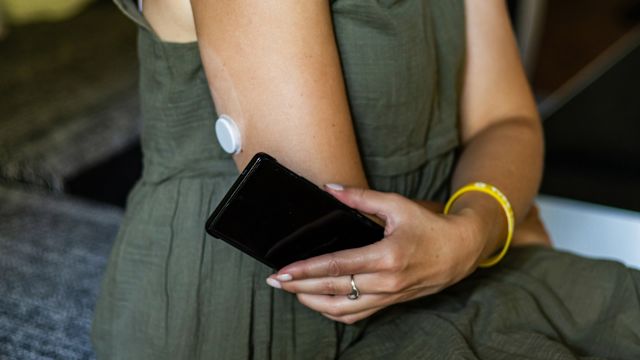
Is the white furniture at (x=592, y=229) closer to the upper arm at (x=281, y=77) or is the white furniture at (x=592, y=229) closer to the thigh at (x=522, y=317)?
the thigh at (x=522, y=317)

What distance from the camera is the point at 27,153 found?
1.66 metres

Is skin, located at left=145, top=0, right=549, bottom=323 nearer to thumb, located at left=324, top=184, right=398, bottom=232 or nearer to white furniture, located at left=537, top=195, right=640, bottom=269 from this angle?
thumb, located at left=324, top=184, right=398, bottom=232

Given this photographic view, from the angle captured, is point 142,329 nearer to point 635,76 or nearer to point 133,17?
point 133,17

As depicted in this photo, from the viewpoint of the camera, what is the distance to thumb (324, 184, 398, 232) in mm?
654

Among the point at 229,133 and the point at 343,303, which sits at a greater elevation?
the point at 229,133

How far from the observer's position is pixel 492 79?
0.92m

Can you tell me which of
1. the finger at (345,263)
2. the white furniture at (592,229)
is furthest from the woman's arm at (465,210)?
the white furniture at (592,229)

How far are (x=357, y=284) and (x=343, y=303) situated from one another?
0.09ft

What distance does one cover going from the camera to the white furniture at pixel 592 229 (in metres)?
1.55

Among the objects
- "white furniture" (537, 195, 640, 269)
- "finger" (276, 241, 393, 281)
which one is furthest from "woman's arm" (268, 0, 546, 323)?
"white furniture" (537, 195, 640, 269)

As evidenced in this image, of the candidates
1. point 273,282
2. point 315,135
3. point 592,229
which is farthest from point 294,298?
point 592,229

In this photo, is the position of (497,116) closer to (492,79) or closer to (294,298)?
(492,79)

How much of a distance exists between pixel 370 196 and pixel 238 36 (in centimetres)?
18

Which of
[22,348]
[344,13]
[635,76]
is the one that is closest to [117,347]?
[22,348]
